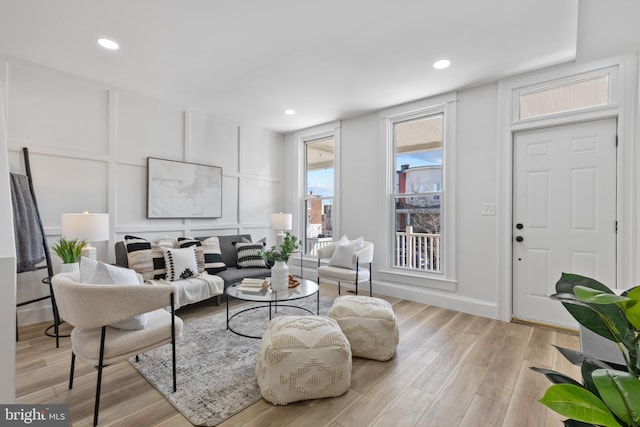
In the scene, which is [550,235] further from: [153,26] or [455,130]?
[153,26]

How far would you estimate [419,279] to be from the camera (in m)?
3.93

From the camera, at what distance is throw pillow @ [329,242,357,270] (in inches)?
152

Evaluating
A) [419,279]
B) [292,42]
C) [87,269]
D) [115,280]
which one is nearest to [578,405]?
[115,280]

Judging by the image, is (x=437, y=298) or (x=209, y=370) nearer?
(x=209, y=370)

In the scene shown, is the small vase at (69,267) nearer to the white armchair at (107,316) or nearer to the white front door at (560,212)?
the white armchair at (107,316)

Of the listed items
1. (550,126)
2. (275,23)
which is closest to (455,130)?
(550,126)

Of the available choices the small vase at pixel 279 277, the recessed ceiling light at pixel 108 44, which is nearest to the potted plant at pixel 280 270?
the small vase at pixel 279 277

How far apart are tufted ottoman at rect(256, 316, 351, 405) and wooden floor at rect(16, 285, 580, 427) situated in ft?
0.24

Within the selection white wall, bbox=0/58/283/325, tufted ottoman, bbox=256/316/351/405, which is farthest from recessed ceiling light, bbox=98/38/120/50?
tufted ottoman, bbox=256/316/351/405

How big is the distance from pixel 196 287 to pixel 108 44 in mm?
2458

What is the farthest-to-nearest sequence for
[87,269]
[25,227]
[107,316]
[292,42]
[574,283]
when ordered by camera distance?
[25,227]
[292,42]
[87,269]
[107,316]
[574,283]

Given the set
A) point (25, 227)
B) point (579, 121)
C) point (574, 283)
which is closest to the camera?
point (574, 283)

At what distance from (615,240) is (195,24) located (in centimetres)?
413

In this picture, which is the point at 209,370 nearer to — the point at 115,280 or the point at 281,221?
the point at 115,280
